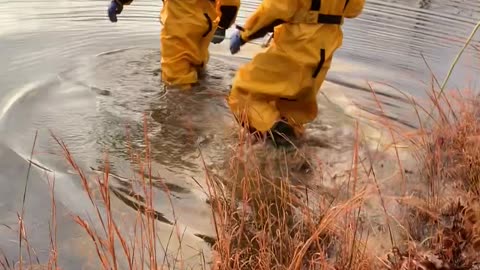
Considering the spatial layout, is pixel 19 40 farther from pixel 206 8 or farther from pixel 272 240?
pixel 272 240

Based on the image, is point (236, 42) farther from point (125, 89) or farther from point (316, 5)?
point (125, 89)

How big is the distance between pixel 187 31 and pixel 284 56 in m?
1.07

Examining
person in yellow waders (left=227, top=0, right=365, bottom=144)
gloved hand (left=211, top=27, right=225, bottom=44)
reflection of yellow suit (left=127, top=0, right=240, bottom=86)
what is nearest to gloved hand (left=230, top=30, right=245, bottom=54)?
person in yellow waders (left=227, top=0, right=365, bottom=144)

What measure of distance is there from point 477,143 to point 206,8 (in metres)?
2.16

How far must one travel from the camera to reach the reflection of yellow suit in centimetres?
477

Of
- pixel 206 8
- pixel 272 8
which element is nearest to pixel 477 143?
pixel 272 8

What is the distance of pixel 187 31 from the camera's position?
15.8 feet

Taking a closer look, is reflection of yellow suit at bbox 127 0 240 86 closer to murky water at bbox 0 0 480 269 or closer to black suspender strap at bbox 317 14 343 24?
murky water at bbox 0 0 480 269

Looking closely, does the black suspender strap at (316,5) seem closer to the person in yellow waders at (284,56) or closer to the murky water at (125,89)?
the person in yellow waders at (284,56)

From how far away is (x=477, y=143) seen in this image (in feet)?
11.0

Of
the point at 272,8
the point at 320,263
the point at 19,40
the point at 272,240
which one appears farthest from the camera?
the point at 19,40

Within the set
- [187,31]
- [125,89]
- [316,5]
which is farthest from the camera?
[125,89]

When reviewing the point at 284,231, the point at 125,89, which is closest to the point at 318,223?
the point at 284,231

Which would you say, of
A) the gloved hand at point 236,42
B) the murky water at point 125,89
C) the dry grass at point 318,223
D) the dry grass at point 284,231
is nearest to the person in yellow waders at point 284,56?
the gloved hand at point 236,42
